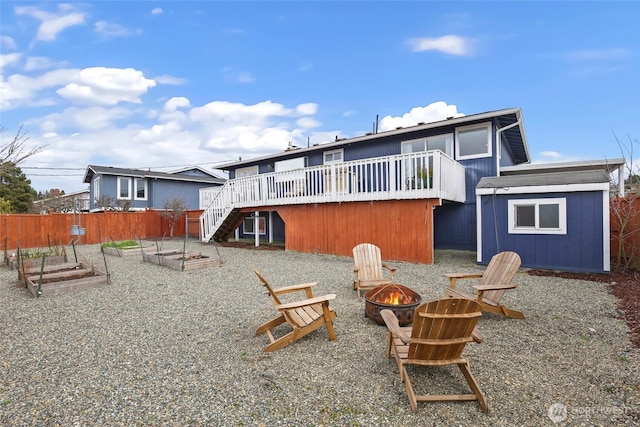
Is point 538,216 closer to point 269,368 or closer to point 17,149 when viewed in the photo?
point 269,368

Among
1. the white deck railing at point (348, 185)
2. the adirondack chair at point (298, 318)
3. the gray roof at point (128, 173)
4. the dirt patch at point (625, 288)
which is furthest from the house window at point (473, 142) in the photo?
the gray roof at point (128, 173)

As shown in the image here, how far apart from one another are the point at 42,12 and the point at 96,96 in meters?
10.5

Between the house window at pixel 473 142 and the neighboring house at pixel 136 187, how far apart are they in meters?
18.1

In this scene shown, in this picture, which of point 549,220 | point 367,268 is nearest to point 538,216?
point 549,220

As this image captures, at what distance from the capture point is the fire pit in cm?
420

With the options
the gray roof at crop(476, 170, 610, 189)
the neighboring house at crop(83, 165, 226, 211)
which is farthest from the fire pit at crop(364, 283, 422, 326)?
the neighboring house at crop(83, 165, 226, 211)

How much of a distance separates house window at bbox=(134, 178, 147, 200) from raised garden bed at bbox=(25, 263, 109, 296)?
1714 cm

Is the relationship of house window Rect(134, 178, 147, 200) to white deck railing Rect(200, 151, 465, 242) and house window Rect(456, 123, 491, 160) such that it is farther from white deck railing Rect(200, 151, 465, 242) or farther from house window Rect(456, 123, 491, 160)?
house window Rect(456, 123, 491, 160)

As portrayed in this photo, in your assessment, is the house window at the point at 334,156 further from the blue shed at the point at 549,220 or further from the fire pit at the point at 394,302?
the fire pit at the point at 394,302

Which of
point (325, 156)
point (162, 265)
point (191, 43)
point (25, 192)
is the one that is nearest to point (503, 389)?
point (162, 265)

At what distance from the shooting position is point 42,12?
7.59 m

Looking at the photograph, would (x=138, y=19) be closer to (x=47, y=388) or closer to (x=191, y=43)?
(x=191, y=43)

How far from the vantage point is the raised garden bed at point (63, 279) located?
20.4ft

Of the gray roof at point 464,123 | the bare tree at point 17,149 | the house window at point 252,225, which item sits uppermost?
the gray roof at point 464,123
